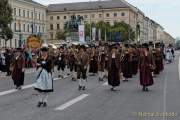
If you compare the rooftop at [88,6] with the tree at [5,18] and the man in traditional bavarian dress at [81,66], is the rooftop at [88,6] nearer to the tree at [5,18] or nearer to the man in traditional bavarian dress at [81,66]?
the tree at [5,18]

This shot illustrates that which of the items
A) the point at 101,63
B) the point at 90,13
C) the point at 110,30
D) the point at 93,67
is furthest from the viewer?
the point at 90,13

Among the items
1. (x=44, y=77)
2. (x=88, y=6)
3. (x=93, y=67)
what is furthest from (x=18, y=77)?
(x=88, y=6)

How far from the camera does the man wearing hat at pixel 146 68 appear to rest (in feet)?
58.9

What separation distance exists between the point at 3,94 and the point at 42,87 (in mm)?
4190

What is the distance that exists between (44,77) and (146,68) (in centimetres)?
557

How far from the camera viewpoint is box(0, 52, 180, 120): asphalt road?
38.7 ft

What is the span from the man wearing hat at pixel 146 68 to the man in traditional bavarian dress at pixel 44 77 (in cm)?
512

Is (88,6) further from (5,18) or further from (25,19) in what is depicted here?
(5,18)

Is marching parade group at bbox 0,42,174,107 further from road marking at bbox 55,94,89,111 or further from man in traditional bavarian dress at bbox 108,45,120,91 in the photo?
road marking at bbox 55,94,89,111

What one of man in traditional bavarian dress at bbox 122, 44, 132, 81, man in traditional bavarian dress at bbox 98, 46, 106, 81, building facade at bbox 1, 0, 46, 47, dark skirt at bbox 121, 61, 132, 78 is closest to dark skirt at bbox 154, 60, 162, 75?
man in traditional bavarian dress at bbox 122, 44, 132, 81

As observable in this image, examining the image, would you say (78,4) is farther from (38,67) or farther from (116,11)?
(38,67)

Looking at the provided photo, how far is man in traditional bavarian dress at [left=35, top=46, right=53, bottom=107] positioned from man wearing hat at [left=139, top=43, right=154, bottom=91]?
5.12 m

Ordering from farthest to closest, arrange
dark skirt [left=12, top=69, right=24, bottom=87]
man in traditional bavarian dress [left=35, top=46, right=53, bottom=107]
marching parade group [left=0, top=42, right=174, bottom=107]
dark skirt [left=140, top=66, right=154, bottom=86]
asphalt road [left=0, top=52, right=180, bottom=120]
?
1. dark skirt [left=12, top=69, right=24, bottom=87]
2. dark skirt [left=140, top=66, right=154, bottom=86]
3. marching parade group [left=0, top=42, right=174, bottom=107]
4. man in traditional bavarian dress [left=35, top=46, right=53, bottom=107]
5. asphalt road [left=0, top=52, right=180, bottom=120]

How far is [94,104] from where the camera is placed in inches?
561
